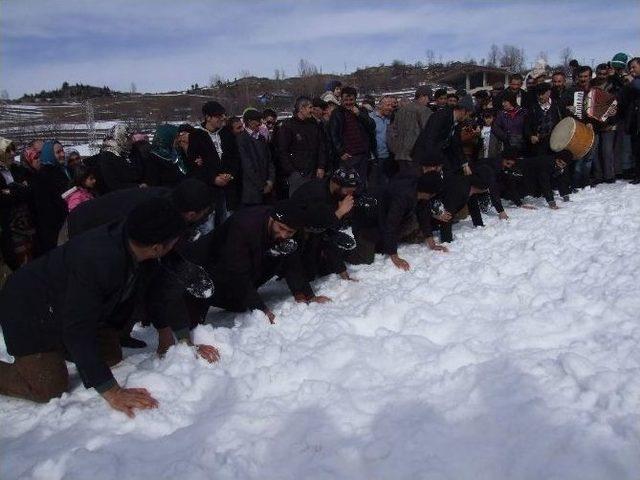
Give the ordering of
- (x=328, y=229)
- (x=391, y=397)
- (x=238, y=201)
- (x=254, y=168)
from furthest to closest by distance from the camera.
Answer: (x=238, y=201) → (x=254, y=168) → (x=328, y=229) → (x=391, y=397)

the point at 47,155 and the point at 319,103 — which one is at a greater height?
the point at 319,103

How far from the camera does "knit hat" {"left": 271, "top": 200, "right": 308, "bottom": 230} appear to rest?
3.62 meters

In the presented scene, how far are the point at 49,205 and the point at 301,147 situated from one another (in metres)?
2.91

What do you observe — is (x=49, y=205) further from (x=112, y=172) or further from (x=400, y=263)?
(x=400, y=263)

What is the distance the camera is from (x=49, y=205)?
17.4 ft

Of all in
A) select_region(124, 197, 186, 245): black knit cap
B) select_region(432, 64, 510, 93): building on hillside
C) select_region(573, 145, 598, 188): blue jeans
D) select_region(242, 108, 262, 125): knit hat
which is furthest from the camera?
select_region(432, 64, 510, 93): building on hillside

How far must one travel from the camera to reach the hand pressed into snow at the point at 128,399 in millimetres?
2619

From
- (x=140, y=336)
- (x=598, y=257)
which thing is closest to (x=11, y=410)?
(x=140, y=336)

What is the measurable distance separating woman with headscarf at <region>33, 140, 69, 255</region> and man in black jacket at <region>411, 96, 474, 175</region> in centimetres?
414

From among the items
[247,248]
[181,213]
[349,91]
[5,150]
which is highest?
[349,91]

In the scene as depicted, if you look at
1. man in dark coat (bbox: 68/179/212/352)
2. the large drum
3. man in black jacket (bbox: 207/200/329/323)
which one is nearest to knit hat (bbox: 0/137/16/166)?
man in dark coat (bbox: 68/179/212/352)

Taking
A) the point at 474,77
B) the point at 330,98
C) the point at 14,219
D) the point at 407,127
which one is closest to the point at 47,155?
the point at 14,219

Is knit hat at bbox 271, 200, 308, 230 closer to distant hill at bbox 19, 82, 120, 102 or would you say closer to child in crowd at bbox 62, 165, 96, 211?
child in crowd at bbox 62, 165, 96, 211

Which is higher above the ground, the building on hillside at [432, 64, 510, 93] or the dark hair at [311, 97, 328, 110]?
the building on hillside at [432, 64, 510, 93]
